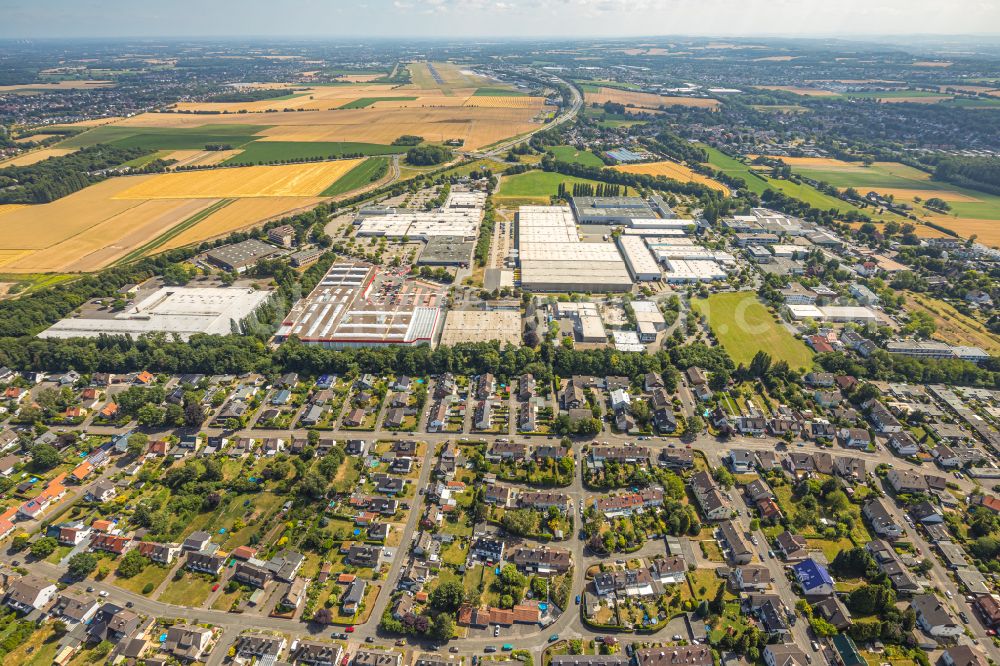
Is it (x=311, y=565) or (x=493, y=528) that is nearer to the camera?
(x=311, y=565)

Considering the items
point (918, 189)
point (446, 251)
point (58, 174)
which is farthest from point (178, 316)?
point (918, 189)

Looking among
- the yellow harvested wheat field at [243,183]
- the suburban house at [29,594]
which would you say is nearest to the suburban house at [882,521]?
the suburban house at [29,594]

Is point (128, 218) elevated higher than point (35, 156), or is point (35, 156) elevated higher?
point (35, 156)

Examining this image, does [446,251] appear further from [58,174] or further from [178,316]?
[58,174]

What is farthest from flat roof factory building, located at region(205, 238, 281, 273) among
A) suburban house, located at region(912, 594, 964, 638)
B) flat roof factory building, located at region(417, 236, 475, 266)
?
suburban house, located at region(912, 594, 964, 638)

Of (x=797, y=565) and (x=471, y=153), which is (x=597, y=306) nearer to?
(x=797, y=565)

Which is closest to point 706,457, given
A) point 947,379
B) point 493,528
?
point 493,528

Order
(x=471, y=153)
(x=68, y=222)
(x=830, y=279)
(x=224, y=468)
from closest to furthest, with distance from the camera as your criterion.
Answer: (x=224, y=468)
(x=830, y=279)
(x=68, y=222)
(x=471, y=153)

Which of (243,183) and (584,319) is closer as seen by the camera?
(584,319)
